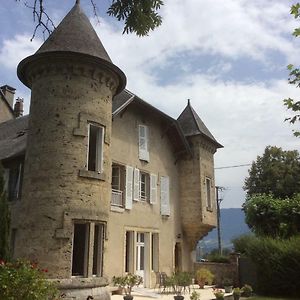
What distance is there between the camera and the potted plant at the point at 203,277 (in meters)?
17.8

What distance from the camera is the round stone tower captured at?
11344 millimetres

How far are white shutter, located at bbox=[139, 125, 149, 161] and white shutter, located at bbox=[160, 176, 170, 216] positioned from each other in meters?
1.57

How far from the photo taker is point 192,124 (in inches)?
813

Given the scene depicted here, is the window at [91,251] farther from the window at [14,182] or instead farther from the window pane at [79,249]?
the window at [14,182]

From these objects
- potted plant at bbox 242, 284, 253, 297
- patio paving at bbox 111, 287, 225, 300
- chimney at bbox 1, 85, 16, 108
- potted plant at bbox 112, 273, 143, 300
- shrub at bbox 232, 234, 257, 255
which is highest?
chimney at bbox 1, 85, 16, 108

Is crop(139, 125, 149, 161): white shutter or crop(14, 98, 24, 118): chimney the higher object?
crop(14, 98, 24, 118): chimney

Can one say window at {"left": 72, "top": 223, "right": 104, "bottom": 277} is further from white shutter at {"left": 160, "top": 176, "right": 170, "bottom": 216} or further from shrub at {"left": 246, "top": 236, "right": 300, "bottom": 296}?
shrub at {"left": 246, "top": 236, "right": 300, "bottom": 296}

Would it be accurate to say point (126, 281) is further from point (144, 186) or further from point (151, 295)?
point (144, 186)

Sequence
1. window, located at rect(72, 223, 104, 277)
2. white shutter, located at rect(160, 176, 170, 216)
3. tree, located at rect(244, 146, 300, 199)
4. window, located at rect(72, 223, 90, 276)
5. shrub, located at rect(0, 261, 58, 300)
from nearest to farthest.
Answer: shrub, located at rect(0, 261, 58, 300) → window, located at rect(72, 223, 104, 277) → window, located at rect(72, 223, 90, 276) → white shutter, located at rect(160, 176, 170, 216) → tree, located at rect(244, 146, 300, 199)

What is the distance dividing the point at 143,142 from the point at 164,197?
9.06 ft

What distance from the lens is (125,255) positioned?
15719mm

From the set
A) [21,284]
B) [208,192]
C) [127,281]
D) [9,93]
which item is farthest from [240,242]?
[21,284]

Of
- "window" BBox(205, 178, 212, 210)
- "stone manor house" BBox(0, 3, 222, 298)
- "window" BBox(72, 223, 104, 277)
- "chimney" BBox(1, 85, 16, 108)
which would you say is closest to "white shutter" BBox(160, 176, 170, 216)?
"stone manor house" BBox(0, 3, 222, 298)

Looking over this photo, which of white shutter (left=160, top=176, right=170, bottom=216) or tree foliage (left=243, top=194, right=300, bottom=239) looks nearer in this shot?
white shutter (left=160, top=176, right=170, bottom=216)
